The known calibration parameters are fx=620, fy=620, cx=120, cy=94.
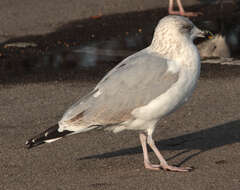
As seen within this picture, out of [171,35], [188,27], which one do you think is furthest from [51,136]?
[188,27]

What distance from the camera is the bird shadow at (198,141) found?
6340mm

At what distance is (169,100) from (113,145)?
49.9 inches

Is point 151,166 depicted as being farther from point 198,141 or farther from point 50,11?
point 50,11

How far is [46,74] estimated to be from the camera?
9.66m

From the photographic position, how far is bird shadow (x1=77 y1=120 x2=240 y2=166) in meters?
6.34

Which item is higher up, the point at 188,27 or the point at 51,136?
the point at 188,27

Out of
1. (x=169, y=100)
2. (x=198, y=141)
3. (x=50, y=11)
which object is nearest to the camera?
(x=169, y=100)

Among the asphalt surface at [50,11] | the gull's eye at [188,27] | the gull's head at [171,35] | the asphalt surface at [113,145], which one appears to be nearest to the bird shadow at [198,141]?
the asphalt surface at [113,145]

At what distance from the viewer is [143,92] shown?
562 centimetres

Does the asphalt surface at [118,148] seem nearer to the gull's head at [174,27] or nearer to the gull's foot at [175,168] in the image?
the gull's foot at [175,168]

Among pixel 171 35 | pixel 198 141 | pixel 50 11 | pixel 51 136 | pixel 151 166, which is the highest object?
pixel 171 35

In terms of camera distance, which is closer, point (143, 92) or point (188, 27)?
point (143, 92)

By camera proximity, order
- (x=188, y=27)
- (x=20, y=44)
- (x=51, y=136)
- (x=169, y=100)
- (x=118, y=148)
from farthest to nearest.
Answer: (x=20, y=44)
(x=118, y=148)
(x=188, y=27)
(x=51, y=136)
(x=169, y=100)

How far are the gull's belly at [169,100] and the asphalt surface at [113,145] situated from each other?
566 millimetres
